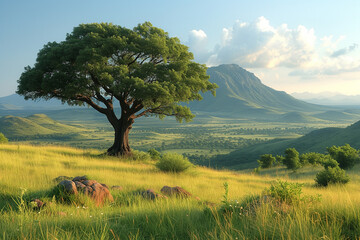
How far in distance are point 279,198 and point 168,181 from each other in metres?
6.56

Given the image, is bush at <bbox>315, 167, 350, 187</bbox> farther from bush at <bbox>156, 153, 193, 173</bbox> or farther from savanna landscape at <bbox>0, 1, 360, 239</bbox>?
bush at <bbox>156, 153, 193, 173</bbox>

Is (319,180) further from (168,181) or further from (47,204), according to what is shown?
(47,204)

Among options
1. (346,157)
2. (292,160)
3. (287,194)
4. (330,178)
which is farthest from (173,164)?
(346,157)

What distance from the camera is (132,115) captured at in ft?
69.5

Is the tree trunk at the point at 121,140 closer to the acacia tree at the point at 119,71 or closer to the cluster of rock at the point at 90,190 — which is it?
the acacia tree at the point at 119,71

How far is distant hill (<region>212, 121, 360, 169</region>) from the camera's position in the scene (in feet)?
253

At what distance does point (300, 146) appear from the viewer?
300 ft

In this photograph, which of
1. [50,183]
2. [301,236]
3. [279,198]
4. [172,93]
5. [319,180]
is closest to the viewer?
[301,236]

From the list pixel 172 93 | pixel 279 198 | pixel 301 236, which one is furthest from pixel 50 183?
pixel 172 93

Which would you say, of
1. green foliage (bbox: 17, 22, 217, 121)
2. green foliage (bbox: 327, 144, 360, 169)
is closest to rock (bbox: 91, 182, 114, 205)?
green foliage (bbox: 17, 22, 217, 121)

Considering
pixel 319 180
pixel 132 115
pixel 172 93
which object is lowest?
pixel 319 180

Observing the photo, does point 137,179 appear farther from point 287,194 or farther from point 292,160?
point 292,160

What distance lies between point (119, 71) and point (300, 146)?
8697cm

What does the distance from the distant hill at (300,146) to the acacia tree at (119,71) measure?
54051 millimetres
